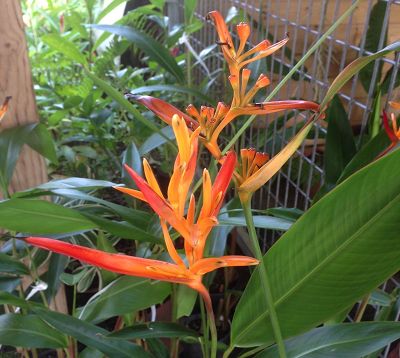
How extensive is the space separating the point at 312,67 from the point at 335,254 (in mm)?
543

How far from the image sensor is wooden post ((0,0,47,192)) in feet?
2.12

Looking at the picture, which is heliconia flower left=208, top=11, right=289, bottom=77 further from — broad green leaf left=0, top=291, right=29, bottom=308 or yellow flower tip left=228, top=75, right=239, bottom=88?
broad green leaf left=0, top=291, right=29, bottom=308

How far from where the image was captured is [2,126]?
0.69 m

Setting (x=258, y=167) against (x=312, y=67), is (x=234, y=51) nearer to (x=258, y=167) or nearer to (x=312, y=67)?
(x=258, y=167)

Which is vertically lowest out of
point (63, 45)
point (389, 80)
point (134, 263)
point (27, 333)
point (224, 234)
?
point (27, 333)

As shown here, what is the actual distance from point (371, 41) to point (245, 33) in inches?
14.5

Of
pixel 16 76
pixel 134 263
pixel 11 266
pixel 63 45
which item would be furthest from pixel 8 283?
pixel 63 45

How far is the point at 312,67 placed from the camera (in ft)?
2.57

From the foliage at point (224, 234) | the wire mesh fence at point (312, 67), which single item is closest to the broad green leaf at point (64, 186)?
the foliage at point (224, 234)

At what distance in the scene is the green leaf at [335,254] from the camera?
289mm

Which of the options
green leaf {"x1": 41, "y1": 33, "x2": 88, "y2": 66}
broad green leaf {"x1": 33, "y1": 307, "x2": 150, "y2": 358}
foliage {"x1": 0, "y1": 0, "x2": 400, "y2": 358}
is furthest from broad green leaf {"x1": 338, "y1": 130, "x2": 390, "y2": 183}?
green leaf {"x1": 41, "y1": 33, "x2": 88, "y2": 66}

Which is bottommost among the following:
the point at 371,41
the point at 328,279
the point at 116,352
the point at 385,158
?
the point at 116,352

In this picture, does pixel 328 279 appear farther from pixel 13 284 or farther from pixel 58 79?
pixel 58 79

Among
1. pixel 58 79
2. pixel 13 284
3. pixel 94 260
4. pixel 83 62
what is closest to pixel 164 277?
pixel 94 260
